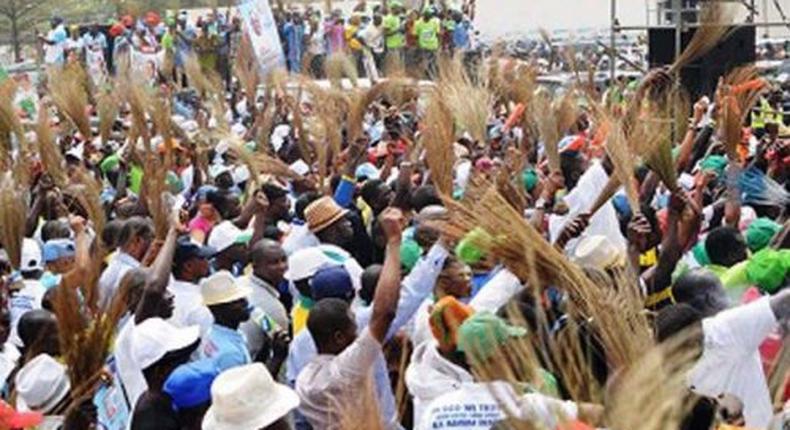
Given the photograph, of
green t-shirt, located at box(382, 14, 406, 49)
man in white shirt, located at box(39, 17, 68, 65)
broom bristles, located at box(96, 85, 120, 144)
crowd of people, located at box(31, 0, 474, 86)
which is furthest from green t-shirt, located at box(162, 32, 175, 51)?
broom bristles, located at box(96, 85, 120, 144)

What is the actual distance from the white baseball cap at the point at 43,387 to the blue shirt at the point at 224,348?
73 cm

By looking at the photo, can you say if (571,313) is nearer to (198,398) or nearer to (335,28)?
(198,398)

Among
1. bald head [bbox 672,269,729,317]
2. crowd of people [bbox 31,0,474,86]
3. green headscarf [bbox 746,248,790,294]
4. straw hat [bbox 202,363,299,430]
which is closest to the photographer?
straw hat [bbox 202,363,299,430]

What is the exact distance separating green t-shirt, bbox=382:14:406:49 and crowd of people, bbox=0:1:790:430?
1085 centimetres

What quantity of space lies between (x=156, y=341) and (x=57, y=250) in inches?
115

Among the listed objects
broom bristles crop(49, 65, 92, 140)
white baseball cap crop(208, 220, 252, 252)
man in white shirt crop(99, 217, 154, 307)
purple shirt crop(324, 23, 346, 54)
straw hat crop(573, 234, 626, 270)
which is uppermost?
straw hat crop(573, 234, 626, 270)

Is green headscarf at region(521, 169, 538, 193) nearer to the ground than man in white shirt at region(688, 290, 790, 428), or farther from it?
nearer to the ground

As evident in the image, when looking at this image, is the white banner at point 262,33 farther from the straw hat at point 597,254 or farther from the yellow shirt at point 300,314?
the straw hat at point 597,254

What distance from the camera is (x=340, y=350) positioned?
5289 mm

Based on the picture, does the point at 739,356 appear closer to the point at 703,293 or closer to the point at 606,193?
the point at 703,293

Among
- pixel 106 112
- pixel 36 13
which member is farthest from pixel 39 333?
pixel 36 13

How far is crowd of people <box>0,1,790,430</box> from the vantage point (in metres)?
4.63

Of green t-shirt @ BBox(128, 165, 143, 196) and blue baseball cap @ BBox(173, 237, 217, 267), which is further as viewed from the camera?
green t-shirt @ BBox(128, 165, 143, 196)

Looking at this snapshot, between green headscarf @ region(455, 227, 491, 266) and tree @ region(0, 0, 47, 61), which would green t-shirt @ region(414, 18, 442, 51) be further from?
green headscarf @ region(455, 227, 491, 266)
